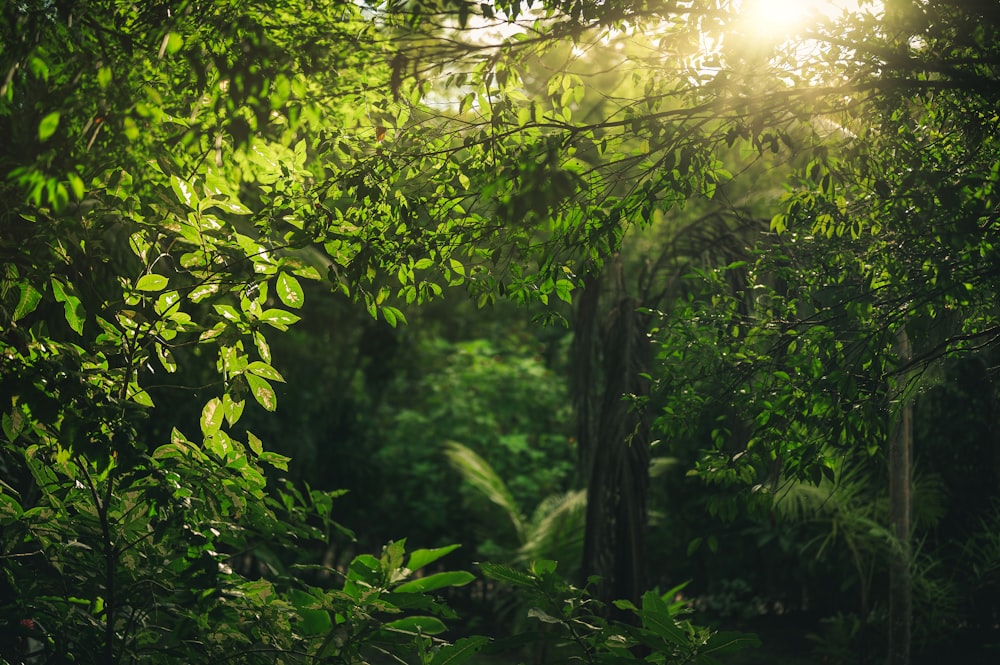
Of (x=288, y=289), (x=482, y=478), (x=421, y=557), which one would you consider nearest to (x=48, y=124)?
(x=288, y=289)

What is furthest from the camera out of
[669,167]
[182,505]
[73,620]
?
[669,167]

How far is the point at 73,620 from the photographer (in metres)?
2.58

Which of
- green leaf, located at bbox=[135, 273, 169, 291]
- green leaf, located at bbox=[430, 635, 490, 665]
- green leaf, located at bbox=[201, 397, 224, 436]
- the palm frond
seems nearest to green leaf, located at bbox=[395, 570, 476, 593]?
green leaf, located at bbox=[430, 635, 490, 665]

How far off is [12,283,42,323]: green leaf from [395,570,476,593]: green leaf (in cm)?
143

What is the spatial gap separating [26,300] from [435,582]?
166cm

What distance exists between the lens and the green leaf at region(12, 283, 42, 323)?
2441 mm

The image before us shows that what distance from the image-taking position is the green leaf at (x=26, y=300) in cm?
244

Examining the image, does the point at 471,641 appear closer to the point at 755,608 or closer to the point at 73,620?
the point at 73,620

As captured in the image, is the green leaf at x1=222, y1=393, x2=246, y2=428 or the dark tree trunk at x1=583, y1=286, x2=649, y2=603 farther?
the dark tree trunk at x1=583, y1=286, x2=649, y2=603

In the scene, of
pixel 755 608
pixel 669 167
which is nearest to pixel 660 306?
pixel 669 167

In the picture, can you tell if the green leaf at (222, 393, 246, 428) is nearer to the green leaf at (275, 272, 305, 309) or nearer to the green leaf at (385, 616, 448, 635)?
the green leaf at (275, 272, 305, 309)

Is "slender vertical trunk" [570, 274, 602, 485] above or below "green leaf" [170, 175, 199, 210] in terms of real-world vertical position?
below

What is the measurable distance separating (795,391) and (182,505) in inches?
85.8

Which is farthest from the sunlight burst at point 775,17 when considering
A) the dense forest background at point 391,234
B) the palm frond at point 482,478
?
the palm frond at point 482,478
